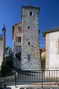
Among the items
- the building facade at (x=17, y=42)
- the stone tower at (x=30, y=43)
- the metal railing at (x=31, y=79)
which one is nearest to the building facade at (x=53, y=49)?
the metal railing at (x=31, y=79)

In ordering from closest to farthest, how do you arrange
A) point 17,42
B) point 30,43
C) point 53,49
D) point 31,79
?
point 31,79 → point 53,49 → point 30,43 → point 17,42

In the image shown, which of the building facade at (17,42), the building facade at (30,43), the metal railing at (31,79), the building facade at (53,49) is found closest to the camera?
the metal railing at (31,79)

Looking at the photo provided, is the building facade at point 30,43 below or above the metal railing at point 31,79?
above

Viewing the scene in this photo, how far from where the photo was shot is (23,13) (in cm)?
3158

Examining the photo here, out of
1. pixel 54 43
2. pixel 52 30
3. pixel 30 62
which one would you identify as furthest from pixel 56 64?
pixel 30 62

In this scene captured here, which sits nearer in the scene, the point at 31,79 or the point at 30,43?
the point at 31,79

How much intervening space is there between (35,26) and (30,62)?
642 cm

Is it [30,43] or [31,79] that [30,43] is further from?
[31,79]

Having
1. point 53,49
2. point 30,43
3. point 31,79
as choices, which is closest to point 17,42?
point 30,43

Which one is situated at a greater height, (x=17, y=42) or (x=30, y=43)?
(x=17, y=42)

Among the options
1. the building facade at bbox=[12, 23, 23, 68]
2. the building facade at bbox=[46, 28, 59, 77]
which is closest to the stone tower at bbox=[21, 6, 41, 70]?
the building facade at bbox=[12, 23, 23, 68]

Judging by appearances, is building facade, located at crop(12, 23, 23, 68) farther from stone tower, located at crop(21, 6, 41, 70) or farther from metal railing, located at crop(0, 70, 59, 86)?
metal railing, located at crop(0, 70, 59, 86)

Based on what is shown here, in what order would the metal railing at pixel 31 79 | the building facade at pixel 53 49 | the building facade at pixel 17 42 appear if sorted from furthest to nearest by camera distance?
the building facade at pixel 17 42, the building facade at pixel 53 49, the metal railing at pixel 31 79

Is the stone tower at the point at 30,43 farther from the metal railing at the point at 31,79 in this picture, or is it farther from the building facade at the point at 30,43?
the metal railing at the point at 31,79
